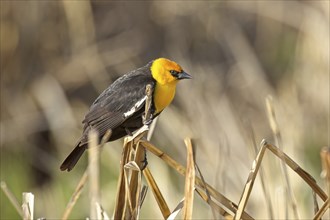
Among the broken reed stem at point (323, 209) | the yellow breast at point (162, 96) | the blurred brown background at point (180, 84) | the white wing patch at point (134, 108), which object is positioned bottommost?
the blurred brown background at point (180, 84)

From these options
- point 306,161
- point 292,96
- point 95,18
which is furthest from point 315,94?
point 95,18

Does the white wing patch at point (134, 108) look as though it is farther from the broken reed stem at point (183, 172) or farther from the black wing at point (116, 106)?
the broken reed stem at point (183, 172)

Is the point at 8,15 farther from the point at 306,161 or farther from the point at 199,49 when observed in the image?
the point at 306,161

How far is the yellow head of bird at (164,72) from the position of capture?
3.10 metres

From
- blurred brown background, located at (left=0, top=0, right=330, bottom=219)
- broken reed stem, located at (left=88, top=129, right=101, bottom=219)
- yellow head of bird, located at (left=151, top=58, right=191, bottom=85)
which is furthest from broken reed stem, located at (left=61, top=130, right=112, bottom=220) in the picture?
blurred brown background, located at (left=0, top=0, right=330, bottom=219)

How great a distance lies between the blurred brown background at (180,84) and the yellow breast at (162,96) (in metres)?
1.61

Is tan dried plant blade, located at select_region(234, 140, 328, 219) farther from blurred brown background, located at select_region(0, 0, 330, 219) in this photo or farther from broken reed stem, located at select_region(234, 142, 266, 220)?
blurred brown background, located at select_region(0, 0, 330, 219)

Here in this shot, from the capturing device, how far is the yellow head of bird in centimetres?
310

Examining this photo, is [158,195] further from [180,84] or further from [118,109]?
[180,84]

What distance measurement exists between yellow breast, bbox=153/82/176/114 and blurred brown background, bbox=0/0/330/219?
161 cm

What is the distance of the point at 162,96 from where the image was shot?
2.99 m

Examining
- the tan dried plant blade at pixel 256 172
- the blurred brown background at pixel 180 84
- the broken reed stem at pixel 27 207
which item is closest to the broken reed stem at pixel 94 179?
the broken reed stem at pixel 27 207

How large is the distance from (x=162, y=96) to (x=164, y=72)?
0.16 meters

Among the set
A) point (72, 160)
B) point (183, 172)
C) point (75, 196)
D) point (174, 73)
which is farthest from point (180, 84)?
point (183, 172)
